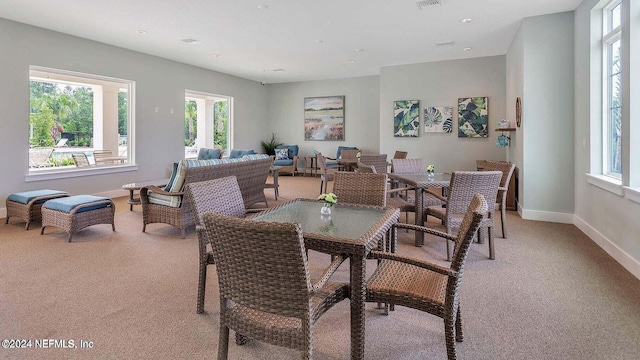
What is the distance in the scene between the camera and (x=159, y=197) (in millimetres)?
4562

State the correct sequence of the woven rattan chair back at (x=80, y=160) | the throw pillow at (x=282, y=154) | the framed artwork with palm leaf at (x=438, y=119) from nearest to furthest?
the woven rattan chair back at (x=80, y=160)
the framed artwork with palm leaf at (x=438, y=119)
the throw pillow at (x=282, y=154)

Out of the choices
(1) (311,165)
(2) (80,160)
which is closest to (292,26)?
(2) (80,160)

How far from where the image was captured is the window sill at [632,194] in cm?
308

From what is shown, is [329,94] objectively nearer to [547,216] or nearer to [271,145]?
[271,145]

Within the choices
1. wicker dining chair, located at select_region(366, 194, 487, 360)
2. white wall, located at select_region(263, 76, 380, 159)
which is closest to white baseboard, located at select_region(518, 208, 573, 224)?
wicker dining chair, located at select_region(366, 194, 487, 360)

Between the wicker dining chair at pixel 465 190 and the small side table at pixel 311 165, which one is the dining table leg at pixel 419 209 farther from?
the small side table at pixel 311 165

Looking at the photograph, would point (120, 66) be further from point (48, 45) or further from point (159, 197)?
point (159, 197)

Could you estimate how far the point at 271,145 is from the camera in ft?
37.6

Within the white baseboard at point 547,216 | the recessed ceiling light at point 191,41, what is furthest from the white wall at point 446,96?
the recessed ceiling light at point 191,41

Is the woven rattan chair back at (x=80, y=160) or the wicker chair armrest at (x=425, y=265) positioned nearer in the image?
the wicker chair armrest at (x=425, y=265)

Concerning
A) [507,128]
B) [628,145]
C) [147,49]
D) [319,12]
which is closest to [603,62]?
[628,145]

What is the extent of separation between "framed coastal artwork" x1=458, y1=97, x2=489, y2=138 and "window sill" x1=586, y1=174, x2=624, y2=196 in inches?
144

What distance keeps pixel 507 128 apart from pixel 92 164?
7.90 metres

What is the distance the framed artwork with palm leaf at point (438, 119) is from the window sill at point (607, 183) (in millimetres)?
4000
